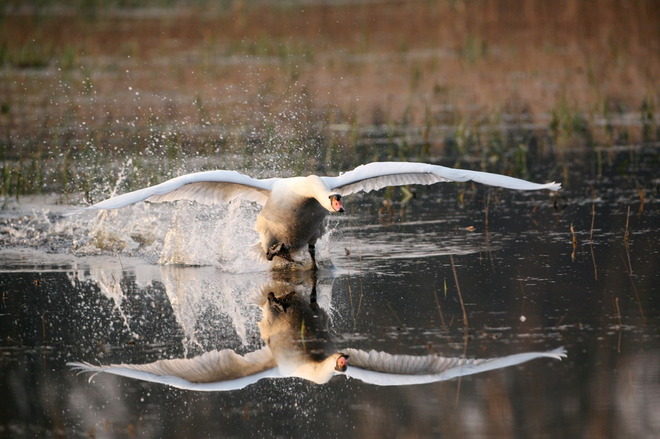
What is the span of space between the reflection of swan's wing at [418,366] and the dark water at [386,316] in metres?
0.09

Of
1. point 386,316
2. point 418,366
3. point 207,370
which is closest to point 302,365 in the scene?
point 207,370

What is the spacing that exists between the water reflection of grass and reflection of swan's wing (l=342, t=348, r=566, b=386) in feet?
23.5

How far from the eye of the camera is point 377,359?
6.88 m

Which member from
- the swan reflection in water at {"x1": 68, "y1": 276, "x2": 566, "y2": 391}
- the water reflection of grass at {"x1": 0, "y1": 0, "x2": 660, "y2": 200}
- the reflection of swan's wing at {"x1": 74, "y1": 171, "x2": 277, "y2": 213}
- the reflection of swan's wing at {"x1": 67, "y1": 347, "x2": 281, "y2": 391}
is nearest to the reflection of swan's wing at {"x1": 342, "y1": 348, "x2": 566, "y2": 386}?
the swan reflection in water at {"x1": 68, "y1": 276, "x2": 566, "y2": 391}

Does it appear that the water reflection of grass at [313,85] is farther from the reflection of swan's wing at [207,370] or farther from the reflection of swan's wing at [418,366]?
the reflection of swan's wing at [418,366]

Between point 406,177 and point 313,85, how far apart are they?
12.0 meters

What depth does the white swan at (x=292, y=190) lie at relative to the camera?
9258 mm

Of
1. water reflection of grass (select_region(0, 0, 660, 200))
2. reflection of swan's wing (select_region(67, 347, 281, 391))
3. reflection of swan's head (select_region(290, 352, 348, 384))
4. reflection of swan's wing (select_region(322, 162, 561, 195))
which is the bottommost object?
reflection of swan's wing (select_region(67, 347, 281, 391))

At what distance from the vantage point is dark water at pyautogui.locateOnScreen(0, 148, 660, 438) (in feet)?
19.7

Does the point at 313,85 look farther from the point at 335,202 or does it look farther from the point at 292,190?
the point at 335,202

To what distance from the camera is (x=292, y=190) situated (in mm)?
9484

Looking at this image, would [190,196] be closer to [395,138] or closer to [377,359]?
[377,359]

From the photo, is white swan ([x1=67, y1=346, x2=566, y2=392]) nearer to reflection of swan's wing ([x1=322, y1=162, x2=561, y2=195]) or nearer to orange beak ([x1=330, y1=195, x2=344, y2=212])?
orange beak ([x1=330, y1=195, x2=344, y2=212])

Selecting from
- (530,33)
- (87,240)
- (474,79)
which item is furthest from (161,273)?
(530,33)
